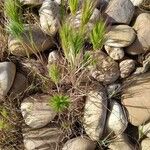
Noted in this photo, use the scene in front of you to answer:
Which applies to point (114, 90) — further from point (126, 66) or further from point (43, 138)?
point (43, 138)

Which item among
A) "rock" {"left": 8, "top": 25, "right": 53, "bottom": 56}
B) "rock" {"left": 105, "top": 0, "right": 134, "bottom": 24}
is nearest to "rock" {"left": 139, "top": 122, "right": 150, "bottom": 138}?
"rock" {"left": 105, "top": 0, "right": 134, "bottom": 24}

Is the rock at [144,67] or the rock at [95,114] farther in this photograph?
the rock at [144,67]

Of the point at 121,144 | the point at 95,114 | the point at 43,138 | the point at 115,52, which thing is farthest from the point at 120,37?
the point at 43,138

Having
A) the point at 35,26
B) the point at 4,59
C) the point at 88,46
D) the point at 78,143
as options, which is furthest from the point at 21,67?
the point at 78,143

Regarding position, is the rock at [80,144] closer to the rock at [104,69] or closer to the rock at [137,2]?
the rock at [104,69]

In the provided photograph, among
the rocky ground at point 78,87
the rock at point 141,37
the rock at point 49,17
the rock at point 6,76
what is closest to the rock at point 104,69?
the rocky ground at point 78,87
